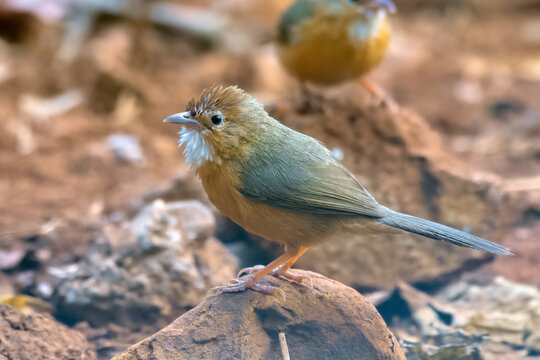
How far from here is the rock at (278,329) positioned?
124 inches

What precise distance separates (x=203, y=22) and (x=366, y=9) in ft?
17.2

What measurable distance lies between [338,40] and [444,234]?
2657 millimetres

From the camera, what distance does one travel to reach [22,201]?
6.37 metres

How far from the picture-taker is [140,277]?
4.43 m

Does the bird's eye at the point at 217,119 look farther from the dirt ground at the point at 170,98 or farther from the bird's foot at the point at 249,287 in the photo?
the dirt ground at the point at 170,98

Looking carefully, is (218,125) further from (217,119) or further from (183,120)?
(183,120)

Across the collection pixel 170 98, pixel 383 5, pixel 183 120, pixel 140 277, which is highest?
pixel 170 98

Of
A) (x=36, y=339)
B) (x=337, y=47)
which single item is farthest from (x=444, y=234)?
(x=337, y=47)

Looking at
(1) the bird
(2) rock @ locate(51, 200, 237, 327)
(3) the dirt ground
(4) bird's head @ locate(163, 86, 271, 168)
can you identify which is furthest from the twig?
(1) the bird

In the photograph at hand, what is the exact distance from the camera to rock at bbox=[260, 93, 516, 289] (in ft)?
16.1

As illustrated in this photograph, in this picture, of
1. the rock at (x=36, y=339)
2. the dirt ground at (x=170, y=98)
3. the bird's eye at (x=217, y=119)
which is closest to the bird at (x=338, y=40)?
the dirt ground at (x=170, y=98)

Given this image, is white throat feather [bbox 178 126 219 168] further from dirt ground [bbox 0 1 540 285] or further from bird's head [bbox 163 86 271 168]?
dirt ground [bbox 0 1 540 285]

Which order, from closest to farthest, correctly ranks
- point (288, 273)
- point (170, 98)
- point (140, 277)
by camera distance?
point (288, 273) → point (140, 277) → point (170, 98)

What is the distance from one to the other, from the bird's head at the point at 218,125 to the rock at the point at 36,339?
128 centimetres
